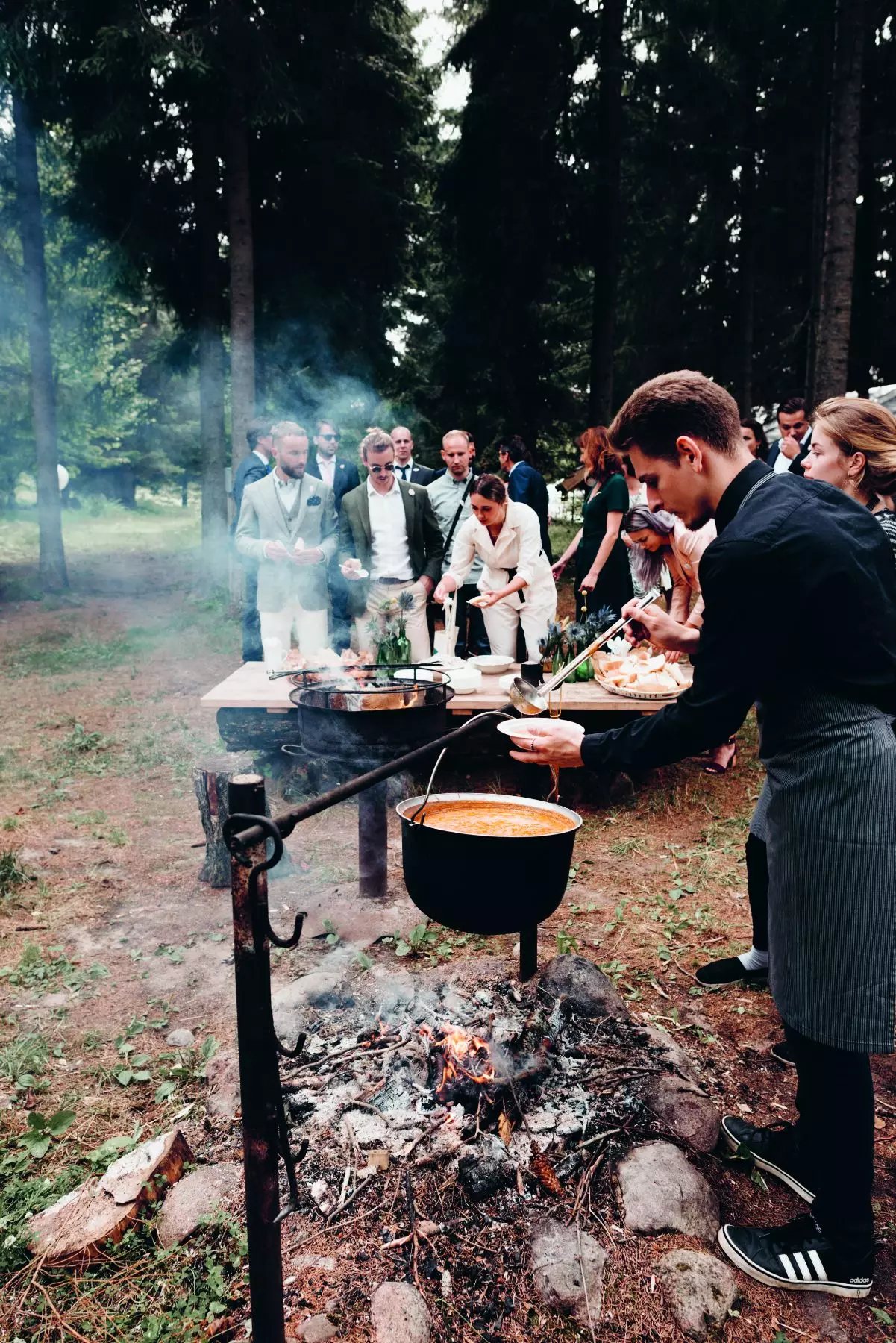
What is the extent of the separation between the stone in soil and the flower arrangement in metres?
3.39

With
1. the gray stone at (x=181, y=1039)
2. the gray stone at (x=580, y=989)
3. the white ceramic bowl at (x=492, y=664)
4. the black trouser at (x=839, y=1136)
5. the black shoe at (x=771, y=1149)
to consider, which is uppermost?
the white ceramic bowl at (x=492, y=664)

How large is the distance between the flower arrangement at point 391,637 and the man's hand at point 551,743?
3.06 m

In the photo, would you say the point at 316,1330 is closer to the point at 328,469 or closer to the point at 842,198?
the point at 328,469

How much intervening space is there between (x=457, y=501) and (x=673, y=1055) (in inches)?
223

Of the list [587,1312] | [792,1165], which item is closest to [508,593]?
[792,1165]

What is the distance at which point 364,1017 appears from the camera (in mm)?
3209

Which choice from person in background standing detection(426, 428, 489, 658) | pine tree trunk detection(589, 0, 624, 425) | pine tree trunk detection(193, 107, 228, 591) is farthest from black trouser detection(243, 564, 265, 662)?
pine tree trunk detection(589, 0, 624, 425)

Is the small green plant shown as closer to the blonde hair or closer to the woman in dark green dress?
the blonde hair

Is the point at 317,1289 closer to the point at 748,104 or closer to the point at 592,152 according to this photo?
the point at 592,152

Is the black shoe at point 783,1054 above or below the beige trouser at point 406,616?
below

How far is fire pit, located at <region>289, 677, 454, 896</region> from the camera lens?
3875 millimetres

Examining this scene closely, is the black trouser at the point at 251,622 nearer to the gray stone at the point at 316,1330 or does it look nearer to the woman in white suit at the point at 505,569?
the woman in white suit at the point at 505,569

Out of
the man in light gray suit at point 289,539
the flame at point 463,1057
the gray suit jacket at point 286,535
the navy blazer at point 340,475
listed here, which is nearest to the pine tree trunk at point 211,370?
the navy blazer at point 340,475

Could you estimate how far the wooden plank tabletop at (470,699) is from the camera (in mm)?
5578
